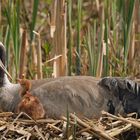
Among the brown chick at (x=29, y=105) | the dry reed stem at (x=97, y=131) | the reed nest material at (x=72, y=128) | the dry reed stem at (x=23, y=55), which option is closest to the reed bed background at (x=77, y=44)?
the dry reed stem at (x=23, y=55)

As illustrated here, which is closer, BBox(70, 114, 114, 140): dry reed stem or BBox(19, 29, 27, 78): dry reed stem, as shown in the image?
BBox(70, 114, 114, 140): dry reed stem

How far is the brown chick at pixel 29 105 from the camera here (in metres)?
6.18

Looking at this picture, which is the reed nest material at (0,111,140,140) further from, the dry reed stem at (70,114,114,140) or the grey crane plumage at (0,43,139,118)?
the grey crane plumage at (0,43,139,118)

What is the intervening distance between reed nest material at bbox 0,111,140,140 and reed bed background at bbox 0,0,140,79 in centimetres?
94

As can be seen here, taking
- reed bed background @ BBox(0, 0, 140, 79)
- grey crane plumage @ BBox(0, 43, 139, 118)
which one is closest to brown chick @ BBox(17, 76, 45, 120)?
grey crane plumage @ BBox(0, 43, 139, 118)

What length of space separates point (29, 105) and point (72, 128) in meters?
0.68

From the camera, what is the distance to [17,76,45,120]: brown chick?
20.3 ft

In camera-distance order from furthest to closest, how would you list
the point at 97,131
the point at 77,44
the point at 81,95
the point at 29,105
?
the point at 77,44, the point at 81,95, the point at 29,105, the point at 97,131

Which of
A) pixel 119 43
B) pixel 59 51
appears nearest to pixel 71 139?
pixel 59 51

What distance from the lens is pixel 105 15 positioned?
7.30 m

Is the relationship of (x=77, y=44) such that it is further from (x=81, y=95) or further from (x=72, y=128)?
(x=72, y=128)

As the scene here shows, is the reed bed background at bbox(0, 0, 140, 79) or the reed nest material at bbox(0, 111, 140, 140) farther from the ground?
the reed bed background at bbox(0, 0, 140, 79)

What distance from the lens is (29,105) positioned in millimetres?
6199

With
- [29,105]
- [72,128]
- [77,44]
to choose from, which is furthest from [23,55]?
[72,128]
